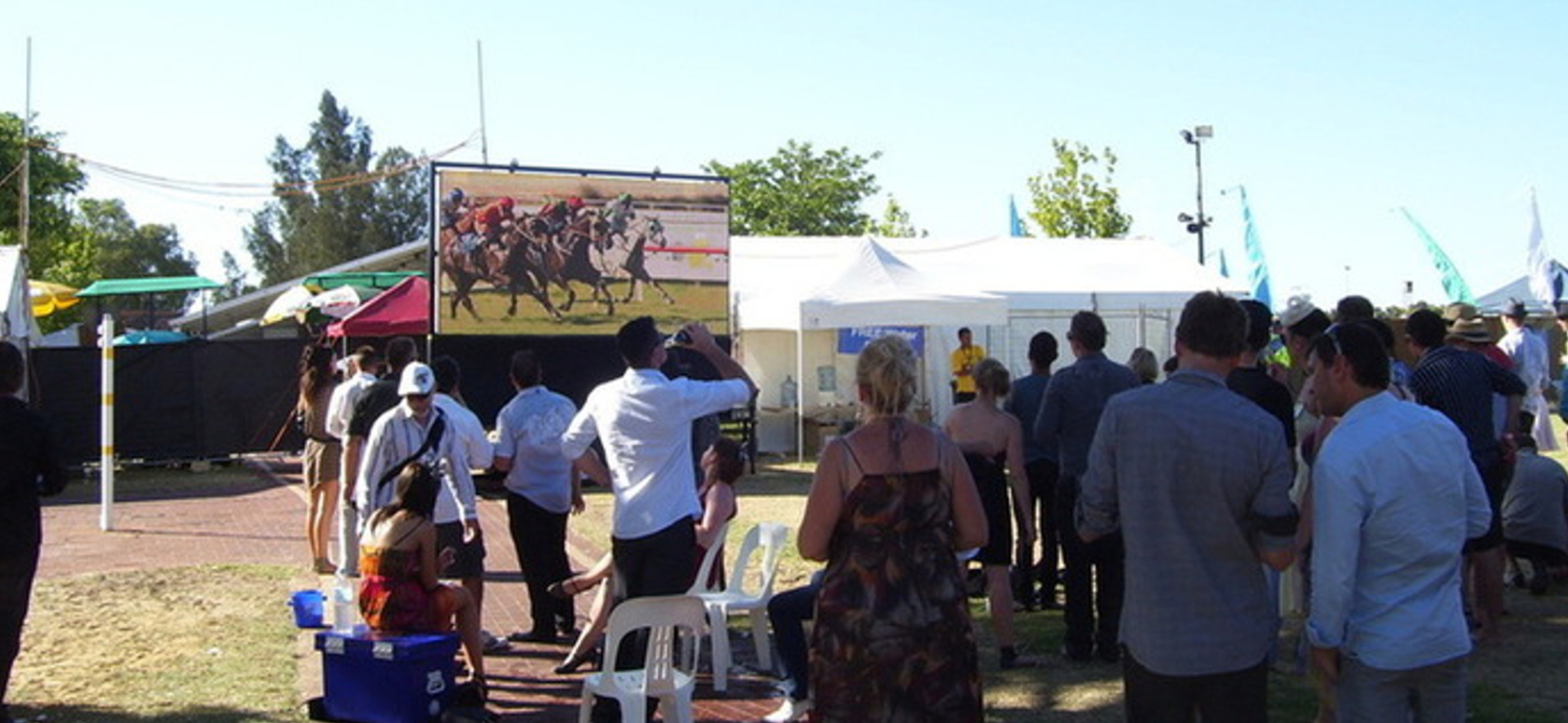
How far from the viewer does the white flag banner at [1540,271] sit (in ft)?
86.7

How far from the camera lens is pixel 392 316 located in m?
23.4

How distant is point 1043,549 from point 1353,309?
9.25 ft

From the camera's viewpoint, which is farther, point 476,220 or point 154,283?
point 154,283

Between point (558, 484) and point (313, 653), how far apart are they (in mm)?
1772

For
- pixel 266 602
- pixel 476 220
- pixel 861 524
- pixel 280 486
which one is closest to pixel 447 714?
pixel 861 524

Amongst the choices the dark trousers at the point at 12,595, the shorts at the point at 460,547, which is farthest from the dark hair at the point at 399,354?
the dark trousers at the point at 12,595

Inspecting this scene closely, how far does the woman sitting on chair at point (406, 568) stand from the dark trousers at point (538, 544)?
1516 mm

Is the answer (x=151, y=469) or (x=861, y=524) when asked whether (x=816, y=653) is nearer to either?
(x=861, y=524)

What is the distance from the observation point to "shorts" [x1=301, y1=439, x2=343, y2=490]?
11.6 m

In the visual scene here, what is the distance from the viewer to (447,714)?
6.84m

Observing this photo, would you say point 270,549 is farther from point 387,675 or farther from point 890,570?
point 890,570

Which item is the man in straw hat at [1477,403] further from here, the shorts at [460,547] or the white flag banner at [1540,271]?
the white flag banner at [1540,271]

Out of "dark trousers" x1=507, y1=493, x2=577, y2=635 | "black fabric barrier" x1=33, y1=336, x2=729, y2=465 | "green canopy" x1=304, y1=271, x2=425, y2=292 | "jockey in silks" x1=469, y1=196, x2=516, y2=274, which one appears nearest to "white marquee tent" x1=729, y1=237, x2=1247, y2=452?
"black fabric barrier" x1=33, y1=336, x2=729, y2=465

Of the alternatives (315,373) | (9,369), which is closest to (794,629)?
(9,369)
